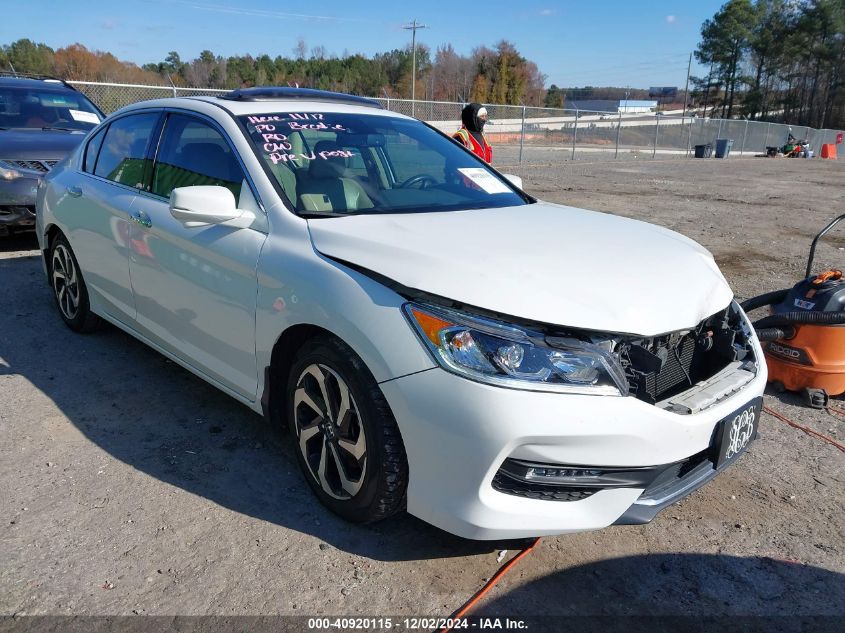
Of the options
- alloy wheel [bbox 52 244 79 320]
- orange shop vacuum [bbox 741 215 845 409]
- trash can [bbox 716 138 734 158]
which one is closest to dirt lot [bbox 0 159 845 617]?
orange shop vacuum [bbox 741 215 845 409]

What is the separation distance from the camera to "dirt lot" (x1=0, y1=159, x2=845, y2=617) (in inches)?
93.2

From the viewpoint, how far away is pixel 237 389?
3160 mm

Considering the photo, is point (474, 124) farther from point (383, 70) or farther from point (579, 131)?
point (383, 70)

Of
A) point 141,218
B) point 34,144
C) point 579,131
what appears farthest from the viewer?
point 579,131

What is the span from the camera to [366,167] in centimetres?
342

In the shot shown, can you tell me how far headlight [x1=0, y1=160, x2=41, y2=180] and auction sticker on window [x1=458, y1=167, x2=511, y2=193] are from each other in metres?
5.40

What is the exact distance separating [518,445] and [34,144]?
7281 mm

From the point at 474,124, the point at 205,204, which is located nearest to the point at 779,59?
the point at 474,124

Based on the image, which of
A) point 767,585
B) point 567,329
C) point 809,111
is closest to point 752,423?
point 767,585

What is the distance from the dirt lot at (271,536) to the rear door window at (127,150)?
1243mm

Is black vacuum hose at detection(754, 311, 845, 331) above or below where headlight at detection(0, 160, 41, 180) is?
below

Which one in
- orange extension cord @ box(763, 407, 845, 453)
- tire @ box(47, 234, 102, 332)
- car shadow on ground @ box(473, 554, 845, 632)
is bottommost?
car shadow on ground @ box(473, 554, 845, 632)

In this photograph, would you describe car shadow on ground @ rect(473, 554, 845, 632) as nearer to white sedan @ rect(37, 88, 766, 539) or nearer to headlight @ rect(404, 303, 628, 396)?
white sedan @ rect(37, 88, 766, 539)

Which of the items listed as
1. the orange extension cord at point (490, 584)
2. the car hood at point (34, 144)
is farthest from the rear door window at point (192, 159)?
the car hood at point (34, 144)
